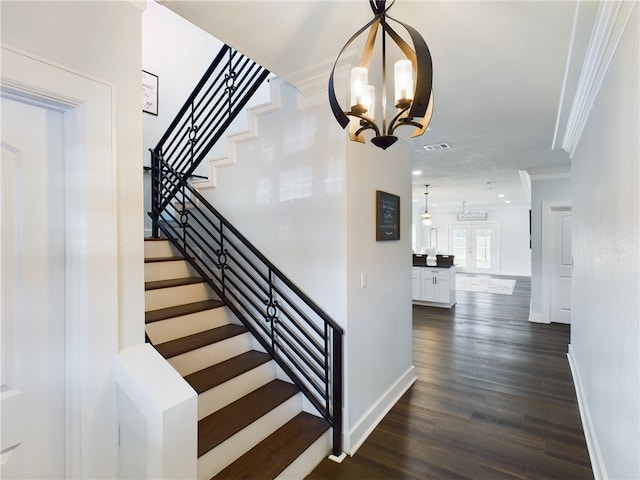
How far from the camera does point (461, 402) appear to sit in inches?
117

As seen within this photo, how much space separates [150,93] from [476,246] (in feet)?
39.8

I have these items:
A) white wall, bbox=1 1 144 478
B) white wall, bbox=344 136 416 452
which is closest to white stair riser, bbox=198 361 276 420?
white wall, bbox=344 136 416 452

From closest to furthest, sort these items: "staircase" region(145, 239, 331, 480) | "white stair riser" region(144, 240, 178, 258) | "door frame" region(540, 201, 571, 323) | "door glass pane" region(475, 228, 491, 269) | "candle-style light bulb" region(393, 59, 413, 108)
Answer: "candle-style light bulb" region(393, 59, 413, 108)
"staircase" region(145, 239, 331, 480)
"white stair riser" region(144, 240, 178, 258)
"door frame" region(540, 201, 571, 323)
"door glass pane" region(475, 228, 491, 269)

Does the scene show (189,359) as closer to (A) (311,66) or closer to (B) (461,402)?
(A) (311,66)

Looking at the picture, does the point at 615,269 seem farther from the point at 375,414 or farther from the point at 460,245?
the point at 460,245

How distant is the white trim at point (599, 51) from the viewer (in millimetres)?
1409

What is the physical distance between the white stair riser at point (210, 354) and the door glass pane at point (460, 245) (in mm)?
12075

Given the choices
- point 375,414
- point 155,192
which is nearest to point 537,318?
point 375,414

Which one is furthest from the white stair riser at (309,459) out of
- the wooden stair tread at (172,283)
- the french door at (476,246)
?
the french door at (476,246)

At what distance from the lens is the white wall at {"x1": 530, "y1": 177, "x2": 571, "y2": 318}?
5496 mm

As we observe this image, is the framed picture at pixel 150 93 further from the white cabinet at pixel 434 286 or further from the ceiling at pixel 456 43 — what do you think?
the white cabinet at pixel 434 286

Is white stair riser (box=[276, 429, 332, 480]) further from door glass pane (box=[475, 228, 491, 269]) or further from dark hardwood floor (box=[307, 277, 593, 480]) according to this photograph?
door glass pane (box=[475, 228, 491, 269])

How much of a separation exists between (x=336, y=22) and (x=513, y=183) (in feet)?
22.1

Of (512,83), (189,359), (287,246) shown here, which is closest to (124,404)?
(189,359)
